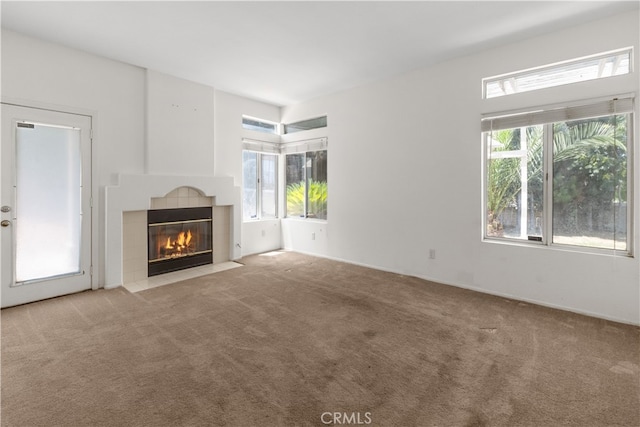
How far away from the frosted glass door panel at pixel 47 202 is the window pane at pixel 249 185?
2.51 m

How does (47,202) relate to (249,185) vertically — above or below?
below

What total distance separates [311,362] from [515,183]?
3.12 metres

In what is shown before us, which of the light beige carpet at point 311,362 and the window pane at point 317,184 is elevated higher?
the window pane at point 317,184

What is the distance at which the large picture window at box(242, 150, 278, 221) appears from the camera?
5730mm

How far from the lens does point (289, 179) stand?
246 inches

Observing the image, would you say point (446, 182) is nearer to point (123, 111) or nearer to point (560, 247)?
point (560, 247)

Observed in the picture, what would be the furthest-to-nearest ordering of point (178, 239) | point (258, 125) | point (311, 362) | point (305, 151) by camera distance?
1. point (258, 125)
2. point (305, 151)
3. point (178, 239)
4. point (311, 362)

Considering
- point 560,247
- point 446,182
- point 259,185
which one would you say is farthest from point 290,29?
point 560,247

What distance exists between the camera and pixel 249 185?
5.79m

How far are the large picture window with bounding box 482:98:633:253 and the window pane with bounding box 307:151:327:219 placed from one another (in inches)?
108

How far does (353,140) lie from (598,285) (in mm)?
3554

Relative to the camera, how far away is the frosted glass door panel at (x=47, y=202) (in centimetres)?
330

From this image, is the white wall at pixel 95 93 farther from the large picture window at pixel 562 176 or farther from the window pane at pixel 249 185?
the large picture window at pixel 562 176

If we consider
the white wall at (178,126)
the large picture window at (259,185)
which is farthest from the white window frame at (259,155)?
the white wall at (178,126)
